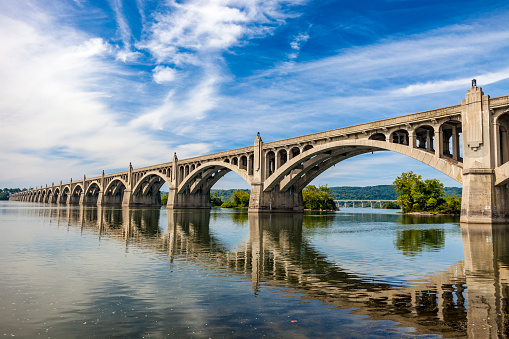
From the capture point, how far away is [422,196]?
7462 cm

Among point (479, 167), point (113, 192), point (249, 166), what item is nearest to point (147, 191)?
point (113, 192)

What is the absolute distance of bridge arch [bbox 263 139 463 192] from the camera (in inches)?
1569

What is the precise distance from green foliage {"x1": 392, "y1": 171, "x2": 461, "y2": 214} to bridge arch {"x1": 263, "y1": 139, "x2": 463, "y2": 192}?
23.5 meters

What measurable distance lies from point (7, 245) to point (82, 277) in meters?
10.2

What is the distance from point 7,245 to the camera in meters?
18.5

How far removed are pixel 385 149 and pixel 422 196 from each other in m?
33.6

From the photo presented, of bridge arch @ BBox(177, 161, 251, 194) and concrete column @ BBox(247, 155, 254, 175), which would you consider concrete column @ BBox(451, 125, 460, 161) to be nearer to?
concrete column @ BBox(247, 155, 254, 175)

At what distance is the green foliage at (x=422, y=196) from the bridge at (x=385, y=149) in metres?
23.5

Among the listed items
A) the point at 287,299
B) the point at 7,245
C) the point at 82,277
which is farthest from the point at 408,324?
the point at 7,245

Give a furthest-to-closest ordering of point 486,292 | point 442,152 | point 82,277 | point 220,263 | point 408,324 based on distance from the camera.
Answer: point 442,152 → point 220,263 → point 82,277 → point 486,292 → point 408,324

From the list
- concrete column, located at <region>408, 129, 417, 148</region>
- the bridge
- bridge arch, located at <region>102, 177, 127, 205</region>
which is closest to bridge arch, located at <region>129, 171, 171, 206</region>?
the bridge

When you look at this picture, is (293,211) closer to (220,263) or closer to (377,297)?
(220,263)

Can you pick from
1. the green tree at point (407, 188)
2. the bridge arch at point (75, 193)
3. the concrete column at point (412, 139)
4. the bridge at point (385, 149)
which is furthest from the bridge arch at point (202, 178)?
the bridge arch at point (75, 193)

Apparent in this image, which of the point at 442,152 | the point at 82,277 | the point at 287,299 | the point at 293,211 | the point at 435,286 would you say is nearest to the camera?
the point at 287,299
